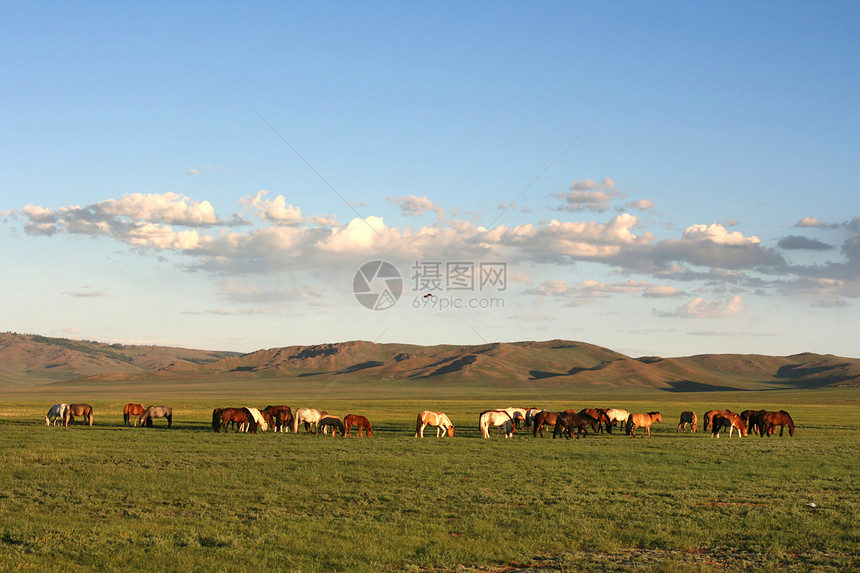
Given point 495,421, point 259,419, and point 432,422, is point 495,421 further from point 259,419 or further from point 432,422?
point 259,419

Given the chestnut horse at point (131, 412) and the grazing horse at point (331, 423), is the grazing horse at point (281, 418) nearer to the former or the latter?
the grazing horse at point (331, 423)

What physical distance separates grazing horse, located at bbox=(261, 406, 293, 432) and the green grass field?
Answer: 8.53m

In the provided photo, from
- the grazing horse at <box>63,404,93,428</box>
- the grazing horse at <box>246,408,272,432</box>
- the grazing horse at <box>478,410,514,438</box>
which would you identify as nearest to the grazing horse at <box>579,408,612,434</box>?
the grazing horse at <box>478,410,514,438</box>

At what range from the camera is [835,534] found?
13547 mm

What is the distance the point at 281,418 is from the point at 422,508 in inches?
866

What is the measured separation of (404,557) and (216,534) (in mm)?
3580

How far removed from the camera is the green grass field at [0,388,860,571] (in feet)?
39.1

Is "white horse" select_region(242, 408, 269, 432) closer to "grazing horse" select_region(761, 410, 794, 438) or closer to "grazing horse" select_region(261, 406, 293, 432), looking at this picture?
"grazing horse" select_region(261, 406, 293, 432)

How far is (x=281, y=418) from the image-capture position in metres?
36.5

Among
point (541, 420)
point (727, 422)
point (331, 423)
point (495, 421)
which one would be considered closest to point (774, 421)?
point (727, 422)

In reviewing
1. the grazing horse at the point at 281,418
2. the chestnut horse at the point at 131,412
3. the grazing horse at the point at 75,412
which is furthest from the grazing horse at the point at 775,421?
the grazing horse at the point at 75,412

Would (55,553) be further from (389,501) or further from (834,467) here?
(834,467)

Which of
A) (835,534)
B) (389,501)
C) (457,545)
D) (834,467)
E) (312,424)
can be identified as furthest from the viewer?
(312,424)

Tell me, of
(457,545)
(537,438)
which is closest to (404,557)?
(457,545)
